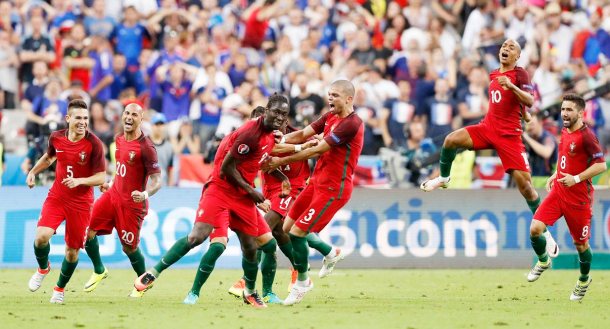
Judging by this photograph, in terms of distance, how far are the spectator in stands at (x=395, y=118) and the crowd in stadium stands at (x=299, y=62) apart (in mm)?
27

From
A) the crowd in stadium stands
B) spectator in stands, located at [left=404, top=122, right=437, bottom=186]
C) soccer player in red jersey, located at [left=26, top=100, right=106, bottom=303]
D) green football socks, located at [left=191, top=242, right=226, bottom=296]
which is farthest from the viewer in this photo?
the crowd in stadium stands

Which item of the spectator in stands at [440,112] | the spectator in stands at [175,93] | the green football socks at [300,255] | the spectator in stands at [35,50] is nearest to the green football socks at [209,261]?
the green football socks at [300,255]

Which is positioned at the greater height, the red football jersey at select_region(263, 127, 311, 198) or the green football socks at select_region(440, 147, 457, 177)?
the green football socks at select_region(440, 147, 457, 177)

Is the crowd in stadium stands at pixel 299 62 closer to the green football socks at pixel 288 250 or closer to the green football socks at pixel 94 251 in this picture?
the green football socks at pixel 94 251

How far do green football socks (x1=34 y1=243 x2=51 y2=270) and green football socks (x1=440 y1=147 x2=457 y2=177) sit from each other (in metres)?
5.71

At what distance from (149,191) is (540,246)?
18.8 ft

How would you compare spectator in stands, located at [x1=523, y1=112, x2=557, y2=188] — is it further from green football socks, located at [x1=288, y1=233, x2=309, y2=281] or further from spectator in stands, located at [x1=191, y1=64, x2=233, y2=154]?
green football socks, located at [x1=288, y1=233, x2=309, y2=281]

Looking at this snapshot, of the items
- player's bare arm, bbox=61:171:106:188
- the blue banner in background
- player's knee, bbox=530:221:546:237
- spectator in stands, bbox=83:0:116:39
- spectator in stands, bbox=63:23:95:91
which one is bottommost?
the blue banner in background

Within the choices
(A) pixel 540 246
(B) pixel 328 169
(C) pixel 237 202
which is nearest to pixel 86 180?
(C) pixel 237 202

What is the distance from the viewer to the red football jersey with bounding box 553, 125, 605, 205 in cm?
1716

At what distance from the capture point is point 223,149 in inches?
620

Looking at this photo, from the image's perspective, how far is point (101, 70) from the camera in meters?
27.5

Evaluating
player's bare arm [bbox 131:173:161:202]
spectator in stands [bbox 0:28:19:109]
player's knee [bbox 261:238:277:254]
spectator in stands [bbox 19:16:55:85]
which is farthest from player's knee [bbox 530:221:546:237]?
spectator in stands [bbox 0:28:19:109]

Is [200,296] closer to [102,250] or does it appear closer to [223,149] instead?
[223,149]
